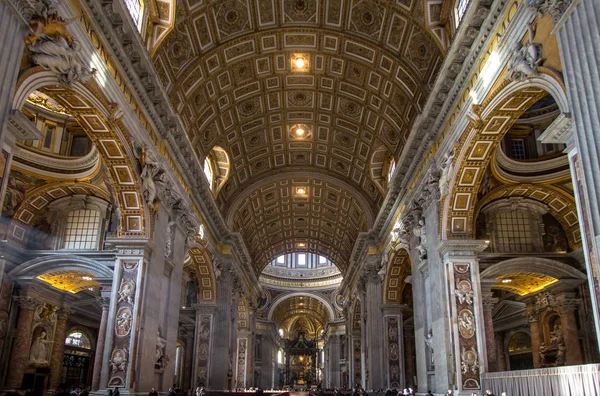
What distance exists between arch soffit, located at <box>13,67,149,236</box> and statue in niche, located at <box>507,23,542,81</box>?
948cm

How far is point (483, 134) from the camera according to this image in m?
14.2

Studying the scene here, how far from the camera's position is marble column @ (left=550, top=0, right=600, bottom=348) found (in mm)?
7594

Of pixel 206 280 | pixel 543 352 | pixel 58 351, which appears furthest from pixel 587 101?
pixel 206 280

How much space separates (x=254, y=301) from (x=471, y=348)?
3216 cm

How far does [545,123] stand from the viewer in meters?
18.7

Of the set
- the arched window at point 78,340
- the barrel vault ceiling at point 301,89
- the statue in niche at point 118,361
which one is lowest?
the statue in niche at point 118,361

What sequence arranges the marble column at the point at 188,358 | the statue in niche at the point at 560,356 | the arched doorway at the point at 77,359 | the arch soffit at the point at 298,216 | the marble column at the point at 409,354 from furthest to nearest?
the arch soffit at the point at 298,216 → the marble column at the point at 188,358 → the marble column at the point at 409,354 → the arched doorway at the point at 77,359 → the statue in niche at the point at 560,356

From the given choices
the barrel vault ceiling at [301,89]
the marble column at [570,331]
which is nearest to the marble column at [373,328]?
the barrel vault ceiling at [301,89]

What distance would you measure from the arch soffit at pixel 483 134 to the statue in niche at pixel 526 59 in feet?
0.66

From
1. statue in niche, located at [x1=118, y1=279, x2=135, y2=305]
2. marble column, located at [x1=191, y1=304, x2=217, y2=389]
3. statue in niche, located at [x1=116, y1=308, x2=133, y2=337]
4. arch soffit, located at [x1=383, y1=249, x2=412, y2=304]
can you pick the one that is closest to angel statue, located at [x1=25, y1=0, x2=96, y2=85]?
statue in niche, located at [x1=118, y1=279, x2=135, y2=305]

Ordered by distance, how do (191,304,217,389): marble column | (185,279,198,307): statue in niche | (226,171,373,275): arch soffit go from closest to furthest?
1. (191,304,217,389): marble column
2. (185,279,198,307): statue in niche
3. (226,171,373,275): arch soffit

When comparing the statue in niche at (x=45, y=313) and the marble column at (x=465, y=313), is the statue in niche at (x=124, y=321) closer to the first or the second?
the statue in niche at (x=45, y=313)

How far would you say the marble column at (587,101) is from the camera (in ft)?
24.9

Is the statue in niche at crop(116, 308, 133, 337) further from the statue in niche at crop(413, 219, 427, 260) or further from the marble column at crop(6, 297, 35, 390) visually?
the statue in niche at crop(413, 219, 427, 260)
